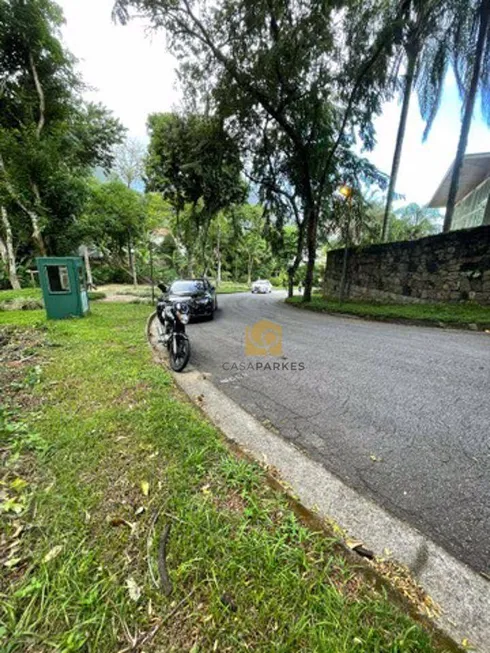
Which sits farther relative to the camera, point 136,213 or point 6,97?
point 136,213

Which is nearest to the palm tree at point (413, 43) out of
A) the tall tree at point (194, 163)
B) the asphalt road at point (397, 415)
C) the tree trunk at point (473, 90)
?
the tree trunk at point (473, 90)

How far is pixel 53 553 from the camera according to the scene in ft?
4.37

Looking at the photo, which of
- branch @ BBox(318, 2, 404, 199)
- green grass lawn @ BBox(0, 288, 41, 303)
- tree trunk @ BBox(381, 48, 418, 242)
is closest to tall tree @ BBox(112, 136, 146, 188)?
green grass lawn @ BBox(0, 288, 41, 303)

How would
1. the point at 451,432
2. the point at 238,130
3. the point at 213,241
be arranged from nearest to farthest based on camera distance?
the point at 451,432
the point at 238,130
the point at 213,241

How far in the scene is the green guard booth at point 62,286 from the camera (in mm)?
7538

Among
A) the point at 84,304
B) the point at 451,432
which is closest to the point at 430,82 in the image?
the point at 451,432

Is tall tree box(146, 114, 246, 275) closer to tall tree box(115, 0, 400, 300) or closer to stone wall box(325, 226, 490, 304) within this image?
tall tree box(115, 0, 400, 300)

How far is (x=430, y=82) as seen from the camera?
1054cm

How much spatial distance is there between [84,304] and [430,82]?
15.7 metres

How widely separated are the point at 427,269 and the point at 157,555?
1039 cm

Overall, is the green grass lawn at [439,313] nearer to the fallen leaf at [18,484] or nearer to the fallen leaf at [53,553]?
the fallen leaf at [53,553]

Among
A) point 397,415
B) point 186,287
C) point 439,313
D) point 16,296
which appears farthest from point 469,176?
point 16,296

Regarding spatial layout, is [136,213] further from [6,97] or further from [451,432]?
[451,432]

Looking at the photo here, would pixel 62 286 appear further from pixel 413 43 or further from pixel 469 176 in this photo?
pixel 469 176
